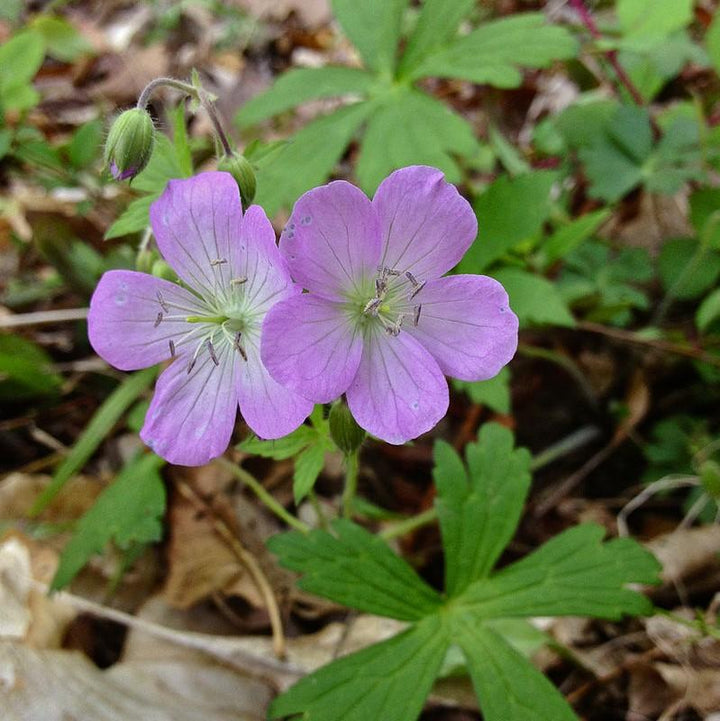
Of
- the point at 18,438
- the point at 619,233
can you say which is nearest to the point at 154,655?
the point at 18,438

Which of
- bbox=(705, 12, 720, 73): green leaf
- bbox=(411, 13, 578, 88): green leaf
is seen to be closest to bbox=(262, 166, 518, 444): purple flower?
bbox=(411, 13, 578, 88): green leaf

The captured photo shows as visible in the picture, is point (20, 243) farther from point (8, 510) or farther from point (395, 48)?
point (395, 48)

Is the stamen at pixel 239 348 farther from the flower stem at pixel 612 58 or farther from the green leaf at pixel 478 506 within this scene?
the flower stem at pixel 612 58

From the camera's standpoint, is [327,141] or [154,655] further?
[327,141]

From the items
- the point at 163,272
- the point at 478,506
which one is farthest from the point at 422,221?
the point at 478,506

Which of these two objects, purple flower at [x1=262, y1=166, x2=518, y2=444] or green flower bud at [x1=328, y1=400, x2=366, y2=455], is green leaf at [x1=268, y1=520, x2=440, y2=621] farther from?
purple flower at [x1=262, y1=166, x2=518, y2=444]

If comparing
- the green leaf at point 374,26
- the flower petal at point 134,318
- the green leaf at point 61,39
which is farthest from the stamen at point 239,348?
the green leaf at point 61,39
